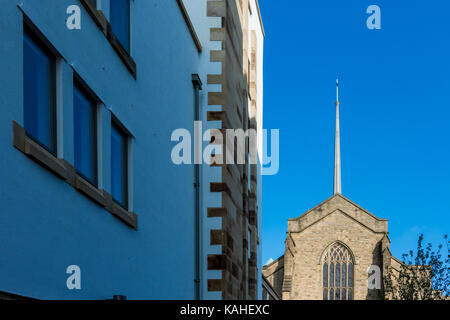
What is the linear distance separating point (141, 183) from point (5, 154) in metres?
5.45

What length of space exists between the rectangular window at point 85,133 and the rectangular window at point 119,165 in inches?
36.3

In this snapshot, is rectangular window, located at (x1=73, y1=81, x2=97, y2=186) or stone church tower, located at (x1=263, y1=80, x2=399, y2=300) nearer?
rectangular window, located at (x1=73, y1=81, x2=97, y2=186)

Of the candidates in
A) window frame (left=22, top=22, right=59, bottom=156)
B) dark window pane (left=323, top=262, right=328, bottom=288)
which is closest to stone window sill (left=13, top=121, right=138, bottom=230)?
window frame (left=22, top=22, right=59, bottom=156)

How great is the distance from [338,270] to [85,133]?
57.6 meters

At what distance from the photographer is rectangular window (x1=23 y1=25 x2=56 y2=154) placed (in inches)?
295

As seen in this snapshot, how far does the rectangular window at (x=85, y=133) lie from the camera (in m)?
9.09

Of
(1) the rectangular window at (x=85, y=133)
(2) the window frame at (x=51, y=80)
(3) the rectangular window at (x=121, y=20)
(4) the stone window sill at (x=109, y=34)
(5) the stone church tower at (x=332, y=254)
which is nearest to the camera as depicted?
(2) the window frame at (x=51, y=80)

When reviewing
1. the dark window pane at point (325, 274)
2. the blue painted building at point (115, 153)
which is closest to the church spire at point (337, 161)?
the dark window pane at point (325, 274)

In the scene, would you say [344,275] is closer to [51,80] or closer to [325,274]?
[325,274]

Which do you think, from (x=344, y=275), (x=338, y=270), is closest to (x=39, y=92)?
(x=338, y=270)

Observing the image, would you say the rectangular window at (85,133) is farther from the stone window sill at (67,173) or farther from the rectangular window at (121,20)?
the rectangular window at (121,20)

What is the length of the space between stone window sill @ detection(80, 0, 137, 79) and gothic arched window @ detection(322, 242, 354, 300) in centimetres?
5567

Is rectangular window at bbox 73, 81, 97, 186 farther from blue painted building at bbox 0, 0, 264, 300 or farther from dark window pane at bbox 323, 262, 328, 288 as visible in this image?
dark window pane at bbox 323, 262, 328, 288
